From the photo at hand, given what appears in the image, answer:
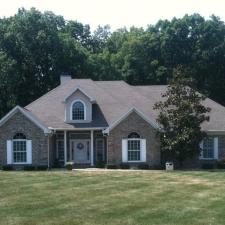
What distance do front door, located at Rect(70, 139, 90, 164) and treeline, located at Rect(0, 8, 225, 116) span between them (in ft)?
58.3

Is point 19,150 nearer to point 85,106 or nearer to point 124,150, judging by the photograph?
point 85,106

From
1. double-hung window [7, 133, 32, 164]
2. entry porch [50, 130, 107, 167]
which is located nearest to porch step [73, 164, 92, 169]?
entry porch [50, 130, 107, 167]

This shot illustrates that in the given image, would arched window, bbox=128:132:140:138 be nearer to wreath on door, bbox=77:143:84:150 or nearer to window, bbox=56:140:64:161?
wreath on door, bbox=77:143:84:150

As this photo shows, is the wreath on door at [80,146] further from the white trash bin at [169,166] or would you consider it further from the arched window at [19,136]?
the white trash bin at [169,166]

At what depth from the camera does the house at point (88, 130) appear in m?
40.4

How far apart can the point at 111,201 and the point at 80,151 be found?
24.7 m

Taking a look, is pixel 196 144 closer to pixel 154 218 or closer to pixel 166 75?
pixel 154 218

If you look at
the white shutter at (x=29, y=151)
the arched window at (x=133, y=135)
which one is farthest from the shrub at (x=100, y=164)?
the white shutter at (x=29, y=151)

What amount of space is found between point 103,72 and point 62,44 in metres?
6.27

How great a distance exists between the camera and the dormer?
42.7 m

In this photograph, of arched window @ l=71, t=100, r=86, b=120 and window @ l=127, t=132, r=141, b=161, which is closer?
window @ l=127, t=132, r=141, b=161

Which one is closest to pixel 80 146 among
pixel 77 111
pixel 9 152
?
pixel 77 111

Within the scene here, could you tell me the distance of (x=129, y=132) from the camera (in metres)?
40.8

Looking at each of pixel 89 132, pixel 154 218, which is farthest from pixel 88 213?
pixel 89 132
